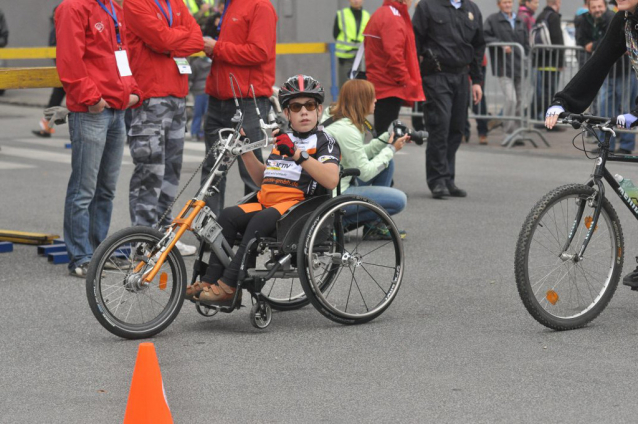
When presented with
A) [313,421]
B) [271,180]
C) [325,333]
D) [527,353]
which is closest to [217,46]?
[271,180]

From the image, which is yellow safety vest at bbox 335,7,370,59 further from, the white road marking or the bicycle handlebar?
the bicycle handlebar

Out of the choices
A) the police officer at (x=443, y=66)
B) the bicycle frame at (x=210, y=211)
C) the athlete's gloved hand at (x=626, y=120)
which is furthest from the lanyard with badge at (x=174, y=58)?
the police officer at (x=443, y=66)

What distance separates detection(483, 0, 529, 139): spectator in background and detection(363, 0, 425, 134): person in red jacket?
512 cm

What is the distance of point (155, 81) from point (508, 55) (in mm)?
8688

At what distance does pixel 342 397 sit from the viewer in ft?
15.7

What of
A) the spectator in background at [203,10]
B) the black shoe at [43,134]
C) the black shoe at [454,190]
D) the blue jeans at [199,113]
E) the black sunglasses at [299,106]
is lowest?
the black shoe at [454,190]

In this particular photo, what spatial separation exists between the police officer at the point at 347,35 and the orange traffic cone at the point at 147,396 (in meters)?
13.2

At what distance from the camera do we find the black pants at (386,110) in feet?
34.1

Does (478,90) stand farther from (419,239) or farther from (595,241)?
(595,241)

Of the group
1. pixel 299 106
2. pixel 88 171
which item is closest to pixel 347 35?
pixel 88 171

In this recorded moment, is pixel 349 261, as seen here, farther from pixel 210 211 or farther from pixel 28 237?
pixel 28 237

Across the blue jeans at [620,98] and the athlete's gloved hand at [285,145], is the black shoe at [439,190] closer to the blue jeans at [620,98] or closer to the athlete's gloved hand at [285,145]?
the blue jeans at [620,98]

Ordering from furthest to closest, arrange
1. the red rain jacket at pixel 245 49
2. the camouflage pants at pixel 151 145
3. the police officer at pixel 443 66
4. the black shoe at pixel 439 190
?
the black shoe at pixel 439 190, the police officer at pixel 443 66, the red rain jacket at pixel 245 49, the camouflage pants at pixel 151 145

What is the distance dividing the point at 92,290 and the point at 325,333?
47.6 inches
